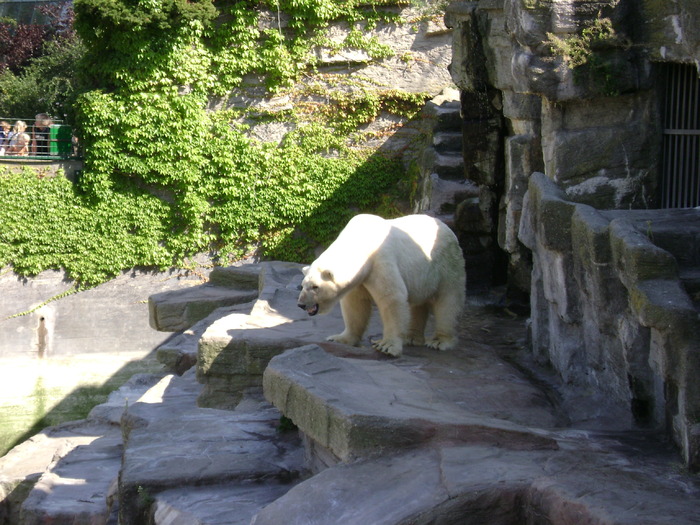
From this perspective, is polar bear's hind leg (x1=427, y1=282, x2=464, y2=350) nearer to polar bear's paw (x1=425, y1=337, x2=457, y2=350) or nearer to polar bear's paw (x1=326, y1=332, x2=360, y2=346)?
polar bear's paw (x1=425, y1=337, x2=457, y2=350)

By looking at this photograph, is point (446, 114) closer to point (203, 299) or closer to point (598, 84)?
point (203, 299)

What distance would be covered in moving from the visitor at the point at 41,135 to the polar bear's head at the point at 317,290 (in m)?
13.1

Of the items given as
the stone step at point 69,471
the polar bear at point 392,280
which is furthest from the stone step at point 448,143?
the polar bear at point 392,280

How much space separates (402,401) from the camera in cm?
536

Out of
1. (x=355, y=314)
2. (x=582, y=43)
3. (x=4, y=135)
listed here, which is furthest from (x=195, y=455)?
(x=4, y=135)

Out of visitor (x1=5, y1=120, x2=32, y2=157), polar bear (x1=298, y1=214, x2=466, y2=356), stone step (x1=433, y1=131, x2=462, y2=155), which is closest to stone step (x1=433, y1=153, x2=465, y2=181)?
stone step (x1=433, y1=131, x2=462, y2=155)

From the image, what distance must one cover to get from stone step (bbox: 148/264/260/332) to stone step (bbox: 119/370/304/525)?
512 cm

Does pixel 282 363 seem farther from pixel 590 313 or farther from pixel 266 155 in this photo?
pixel 266 155

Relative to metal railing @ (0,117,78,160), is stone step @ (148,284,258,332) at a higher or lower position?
lower

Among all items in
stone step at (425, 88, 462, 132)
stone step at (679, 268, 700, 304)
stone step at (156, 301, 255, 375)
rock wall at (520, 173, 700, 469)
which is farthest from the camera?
stone step at (425, 88, 462, 132)

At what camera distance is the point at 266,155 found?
1828cm

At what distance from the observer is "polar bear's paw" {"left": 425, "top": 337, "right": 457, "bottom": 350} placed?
7.34m

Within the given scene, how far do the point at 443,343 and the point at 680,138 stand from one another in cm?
276

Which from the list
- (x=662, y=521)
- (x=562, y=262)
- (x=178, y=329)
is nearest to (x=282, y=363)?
(x=562, y=262)
